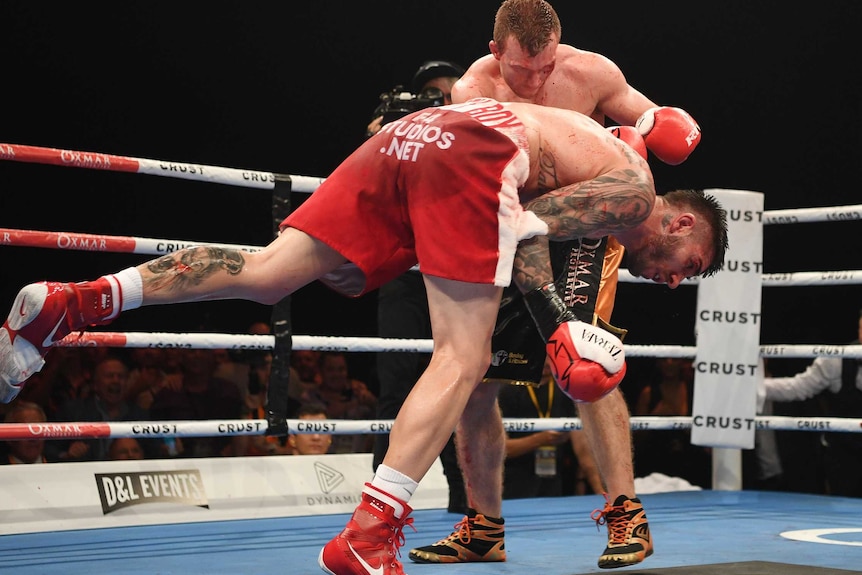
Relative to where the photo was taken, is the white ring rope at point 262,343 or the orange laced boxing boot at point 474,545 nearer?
the orange laced boxing boot at point 474,545

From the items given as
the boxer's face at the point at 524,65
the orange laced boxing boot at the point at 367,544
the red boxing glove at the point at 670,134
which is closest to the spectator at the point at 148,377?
the boxer's face at the point at 524,65

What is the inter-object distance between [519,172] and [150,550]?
3.64 ft

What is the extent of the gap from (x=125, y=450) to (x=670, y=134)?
7.88ft

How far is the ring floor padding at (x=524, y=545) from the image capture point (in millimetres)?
1894

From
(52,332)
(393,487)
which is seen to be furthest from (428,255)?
(52,332)

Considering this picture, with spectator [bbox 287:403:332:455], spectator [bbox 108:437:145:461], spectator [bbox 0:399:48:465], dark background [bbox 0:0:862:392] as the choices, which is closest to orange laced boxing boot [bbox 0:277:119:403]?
spectator [bbox 0:399:48:465]

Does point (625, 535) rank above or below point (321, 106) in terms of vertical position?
below

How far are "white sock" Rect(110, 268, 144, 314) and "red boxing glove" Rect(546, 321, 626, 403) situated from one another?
2.21 ft

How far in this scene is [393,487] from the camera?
1.57 metres

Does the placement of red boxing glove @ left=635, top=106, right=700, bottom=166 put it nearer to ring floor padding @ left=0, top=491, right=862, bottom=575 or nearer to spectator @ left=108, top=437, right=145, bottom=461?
ring floor padding @ left=0, top=491, right=862, bottom=575

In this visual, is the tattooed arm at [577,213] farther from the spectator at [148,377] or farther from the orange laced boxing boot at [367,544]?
the spectator at [148,377]

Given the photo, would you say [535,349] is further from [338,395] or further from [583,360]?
[338,395]

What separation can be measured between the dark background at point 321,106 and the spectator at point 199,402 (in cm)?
79

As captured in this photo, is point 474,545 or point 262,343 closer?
point 474,545
